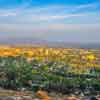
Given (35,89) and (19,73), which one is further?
(19,73)

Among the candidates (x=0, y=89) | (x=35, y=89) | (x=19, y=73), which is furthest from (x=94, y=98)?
(x=19, y=73)

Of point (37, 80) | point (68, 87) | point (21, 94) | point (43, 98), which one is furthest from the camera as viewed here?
point (37, 80)

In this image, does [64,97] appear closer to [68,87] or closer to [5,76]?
[68,87]

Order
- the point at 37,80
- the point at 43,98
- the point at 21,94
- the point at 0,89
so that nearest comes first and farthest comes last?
1. the point at 43,98
2. the point at 21,94
3. the point at 0,89
4. the point at 37,80

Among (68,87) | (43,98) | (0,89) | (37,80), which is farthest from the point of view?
(37,80)

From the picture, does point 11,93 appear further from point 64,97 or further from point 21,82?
point 21,82

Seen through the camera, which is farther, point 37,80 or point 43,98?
point 37,80

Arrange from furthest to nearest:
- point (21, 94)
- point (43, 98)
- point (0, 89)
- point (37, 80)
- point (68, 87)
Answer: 1. point (37, 80)
2. point (68, 87)
3. point (0, 89)
4. point (21, 94)
5. point (43, 98)

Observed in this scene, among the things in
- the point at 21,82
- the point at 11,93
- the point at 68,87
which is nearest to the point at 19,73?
the point at 21,82
